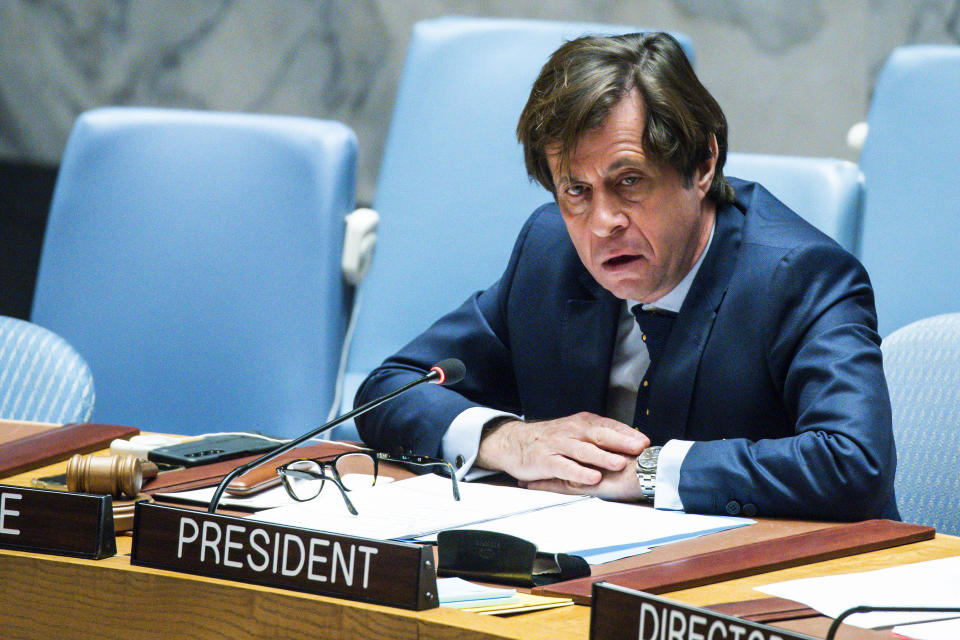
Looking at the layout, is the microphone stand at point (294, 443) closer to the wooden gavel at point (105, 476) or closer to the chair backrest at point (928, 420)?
the wooden gavel at point (105, 476)

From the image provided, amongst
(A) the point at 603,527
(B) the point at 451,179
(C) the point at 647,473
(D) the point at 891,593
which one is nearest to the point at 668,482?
(C) the point at 647,473

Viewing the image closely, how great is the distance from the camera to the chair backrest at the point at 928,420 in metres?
1.56

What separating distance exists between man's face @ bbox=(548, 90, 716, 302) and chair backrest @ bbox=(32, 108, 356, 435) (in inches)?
34.3

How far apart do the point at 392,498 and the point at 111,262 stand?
129 centimetres

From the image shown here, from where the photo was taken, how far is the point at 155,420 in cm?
234

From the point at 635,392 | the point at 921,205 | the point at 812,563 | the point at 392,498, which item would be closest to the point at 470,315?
the point at 635,392

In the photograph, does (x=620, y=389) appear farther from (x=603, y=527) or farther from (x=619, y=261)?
(x=603, y=527)

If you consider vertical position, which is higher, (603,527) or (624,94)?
(624,94)

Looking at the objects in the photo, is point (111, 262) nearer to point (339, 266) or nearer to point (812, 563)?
point (339, 266)

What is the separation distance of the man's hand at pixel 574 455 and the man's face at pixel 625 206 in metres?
0.21

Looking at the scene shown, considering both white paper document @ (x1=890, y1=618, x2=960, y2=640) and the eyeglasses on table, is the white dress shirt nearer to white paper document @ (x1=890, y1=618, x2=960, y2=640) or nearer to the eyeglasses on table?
the eyeglasses on table

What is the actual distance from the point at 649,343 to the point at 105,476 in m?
0.69

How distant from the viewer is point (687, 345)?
1.52 m

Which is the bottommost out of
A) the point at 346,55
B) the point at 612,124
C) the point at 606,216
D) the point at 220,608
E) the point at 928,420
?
the point at 220,608
